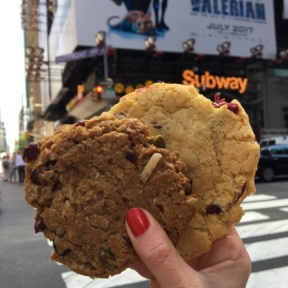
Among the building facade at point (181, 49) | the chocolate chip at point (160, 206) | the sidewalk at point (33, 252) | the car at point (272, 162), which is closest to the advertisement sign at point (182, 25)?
the building facade at point (181, 49)

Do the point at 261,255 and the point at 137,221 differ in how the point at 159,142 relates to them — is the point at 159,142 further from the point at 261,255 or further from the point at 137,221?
the point at 261,255

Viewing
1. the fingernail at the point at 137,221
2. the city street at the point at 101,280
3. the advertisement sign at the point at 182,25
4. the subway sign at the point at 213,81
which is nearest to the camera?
the fingernail at the point at 137,221

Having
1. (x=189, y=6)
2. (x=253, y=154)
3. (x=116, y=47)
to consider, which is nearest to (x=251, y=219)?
(x=253, y=154)

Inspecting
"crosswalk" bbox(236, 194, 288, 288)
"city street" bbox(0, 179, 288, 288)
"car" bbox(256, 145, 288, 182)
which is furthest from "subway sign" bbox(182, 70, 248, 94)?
"city street" bbox(0, 179, 288, 288)

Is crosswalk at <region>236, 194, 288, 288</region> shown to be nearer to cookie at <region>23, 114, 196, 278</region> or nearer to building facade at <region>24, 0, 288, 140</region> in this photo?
cookie at <region>23, 114, 196, 278</region>

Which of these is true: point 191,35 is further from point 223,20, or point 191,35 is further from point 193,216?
point 193,216

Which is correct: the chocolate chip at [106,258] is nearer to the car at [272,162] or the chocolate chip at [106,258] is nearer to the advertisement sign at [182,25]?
the car at [272,162]

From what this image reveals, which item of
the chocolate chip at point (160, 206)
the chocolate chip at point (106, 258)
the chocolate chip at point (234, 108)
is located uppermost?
the chocolate chip at point (234, 108)
